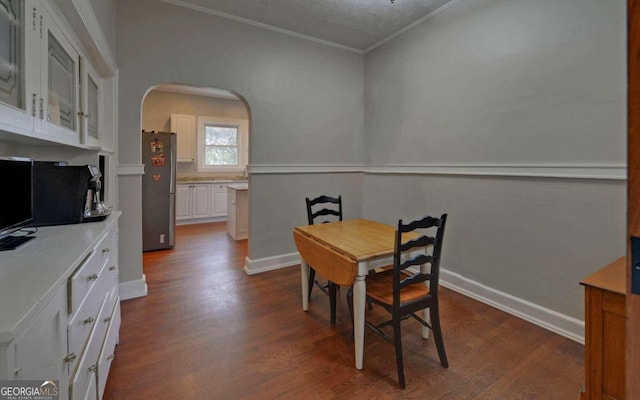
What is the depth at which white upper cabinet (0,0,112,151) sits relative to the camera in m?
1.10

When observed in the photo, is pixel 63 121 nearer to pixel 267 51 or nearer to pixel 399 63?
pixel 267 51

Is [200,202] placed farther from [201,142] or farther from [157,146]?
[157,146]

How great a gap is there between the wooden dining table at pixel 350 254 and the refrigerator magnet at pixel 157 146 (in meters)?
2.93

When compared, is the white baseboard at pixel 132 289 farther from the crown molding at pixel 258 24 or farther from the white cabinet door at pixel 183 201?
Answer: the white cabinet door at pixel 183 201

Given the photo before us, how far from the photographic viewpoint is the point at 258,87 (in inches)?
134

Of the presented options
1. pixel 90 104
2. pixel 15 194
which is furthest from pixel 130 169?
pixel 15 194

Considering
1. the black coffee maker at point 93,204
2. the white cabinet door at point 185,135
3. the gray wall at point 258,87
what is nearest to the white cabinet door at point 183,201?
the white cabinet door at point 185,135

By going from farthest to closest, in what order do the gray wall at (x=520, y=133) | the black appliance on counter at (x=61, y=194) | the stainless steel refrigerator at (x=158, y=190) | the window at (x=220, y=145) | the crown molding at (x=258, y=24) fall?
the window at (x=220, y=145) < the stainless steel refrigerator at (x=158, y=190) < the crown molding at (x=258, y=24) < the gray wall at (x=520, y=133) < the black appliance on counter at (x=61, y=194)

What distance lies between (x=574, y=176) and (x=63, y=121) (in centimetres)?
334

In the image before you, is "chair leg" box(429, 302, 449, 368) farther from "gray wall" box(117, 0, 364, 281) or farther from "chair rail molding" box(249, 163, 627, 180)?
"gray wall" box(117, 0, 364, 281)

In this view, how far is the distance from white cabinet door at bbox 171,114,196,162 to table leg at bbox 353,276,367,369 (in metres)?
5.60

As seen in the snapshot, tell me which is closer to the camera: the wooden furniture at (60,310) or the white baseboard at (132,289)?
the wooden furniture at (60,310)

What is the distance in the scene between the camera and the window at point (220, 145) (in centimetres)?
667

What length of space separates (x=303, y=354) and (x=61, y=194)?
178 centimetres
